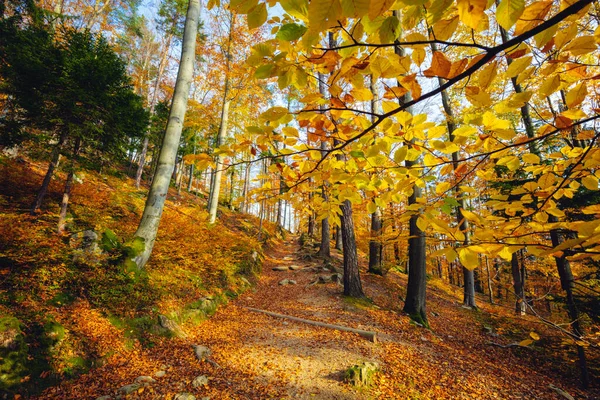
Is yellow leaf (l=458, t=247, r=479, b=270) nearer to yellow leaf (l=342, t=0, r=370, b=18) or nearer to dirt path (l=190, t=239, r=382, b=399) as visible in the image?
yellow leaf (l=342, t=0, r=370, b=18)

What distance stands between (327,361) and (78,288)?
12.0ft

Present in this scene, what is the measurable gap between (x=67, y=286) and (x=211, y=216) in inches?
235

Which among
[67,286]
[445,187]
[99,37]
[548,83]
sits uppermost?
[99,37]

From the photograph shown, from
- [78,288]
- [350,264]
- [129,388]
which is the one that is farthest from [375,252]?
[78,288]

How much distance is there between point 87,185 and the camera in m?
6.51

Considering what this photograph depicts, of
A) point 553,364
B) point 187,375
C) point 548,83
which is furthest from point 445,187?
point 553,364

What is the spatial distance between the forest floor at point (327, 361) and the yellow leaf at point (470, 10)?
1.77 m

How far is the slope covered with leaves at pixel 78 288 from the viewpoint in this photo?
99.4 inches

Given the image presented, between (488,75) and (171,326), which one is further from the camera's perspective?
(171,326)

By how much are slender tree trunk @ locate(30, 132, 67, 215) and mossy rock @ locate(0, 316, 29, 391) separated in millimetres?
2611

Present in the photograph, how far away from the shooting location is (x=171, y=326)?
3.79 metres

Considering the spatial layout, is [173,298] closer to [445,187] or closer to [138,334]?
[138,334]

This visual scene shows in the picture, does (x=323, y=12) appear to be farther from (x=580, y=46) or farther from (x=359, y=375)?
(x=359, y=375)

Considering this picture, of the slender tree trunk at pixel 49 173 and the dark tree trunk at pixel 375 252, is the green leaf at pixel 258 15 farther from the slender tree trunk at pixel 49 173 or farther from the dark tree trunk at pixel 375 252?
the dark tree trunk at pixel 375 252
